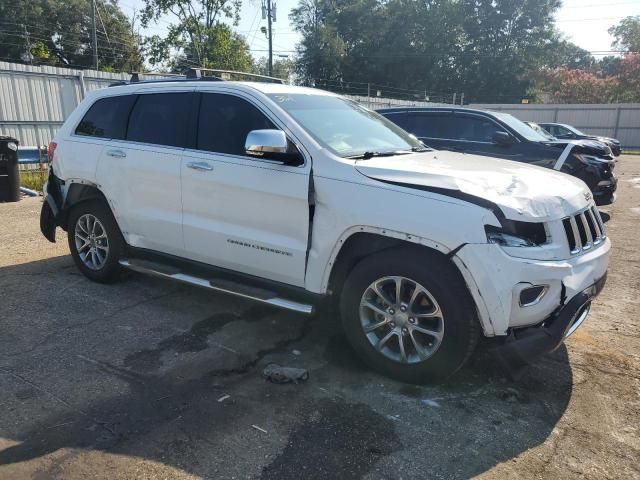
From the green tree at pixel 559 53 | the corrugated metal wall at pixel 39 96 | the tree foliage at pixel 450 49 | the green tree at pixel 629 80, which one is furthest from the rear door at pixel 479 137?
the green tree at pixel 559 53

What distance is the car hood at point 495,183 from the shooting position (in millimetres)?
3086

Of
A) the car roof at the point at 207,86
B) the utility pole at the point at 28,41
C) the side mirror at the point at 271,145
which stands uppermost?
the utility pole at the point at 28,41

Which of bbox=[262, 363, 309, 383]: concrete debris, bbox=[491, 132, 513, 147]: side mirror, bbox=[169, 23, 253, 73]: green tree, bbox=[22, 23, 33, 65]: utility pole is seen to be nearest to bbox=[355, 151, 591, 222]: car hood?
bbox=[262, 363, 309, 383]: concrete debris

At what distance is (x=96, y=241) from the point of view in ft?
17.1

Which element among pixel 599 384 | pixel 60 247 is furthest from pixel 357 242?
pixel 60 247

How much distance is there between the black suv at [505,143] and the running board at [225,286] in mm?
5503

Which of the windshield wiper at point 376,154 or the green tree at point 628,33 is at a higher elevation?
the green tree at point 628,33

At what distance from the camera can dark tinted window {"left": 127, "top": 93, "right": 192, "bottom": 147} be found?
4.51 meters

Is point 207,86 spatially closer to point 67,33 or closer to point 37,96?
point 37,96

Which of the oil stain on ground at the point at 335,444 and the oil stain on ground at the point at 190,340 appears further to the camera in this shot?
the oil stain on ground at the point at 190,340

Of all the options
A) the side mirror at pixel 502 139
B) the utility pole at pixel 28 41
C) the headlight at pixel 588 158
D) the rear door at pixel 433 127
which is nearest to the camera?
the side mirror at pixel 502 139

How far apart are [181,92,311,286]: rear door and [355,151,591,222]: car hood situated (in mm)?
621

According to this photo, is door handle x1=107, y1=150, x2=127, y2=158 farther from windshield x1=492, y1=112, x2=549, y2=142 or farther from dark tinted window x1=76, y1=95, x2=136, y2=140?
windshield x1=492, y1=112, x2=549, y2=142

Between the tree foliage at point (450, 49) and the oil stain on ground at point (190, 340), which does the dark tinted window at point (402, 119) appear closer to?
the oil stain on ground at point (190, 340)
